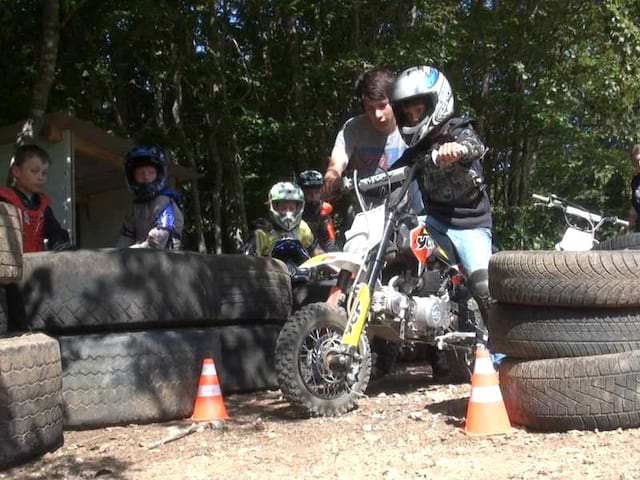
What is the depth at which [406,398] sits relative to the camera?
524 centimetres

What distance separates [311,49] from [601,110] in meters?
5.01

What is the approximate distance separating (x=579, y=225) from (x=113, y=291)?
6.71 meters

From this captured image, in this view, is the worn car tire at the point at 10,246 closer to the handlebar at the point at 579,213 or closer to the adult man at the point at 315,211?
the adult man at the point at 315,211

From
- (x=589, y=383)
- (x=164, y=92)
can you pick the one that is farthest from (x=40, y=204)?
(x=164, y=92)

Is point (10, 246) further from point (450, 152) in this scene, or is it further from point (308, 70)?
point (308, 70)

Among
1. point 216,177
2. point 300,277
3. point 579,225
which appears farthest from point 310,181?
point 216,177

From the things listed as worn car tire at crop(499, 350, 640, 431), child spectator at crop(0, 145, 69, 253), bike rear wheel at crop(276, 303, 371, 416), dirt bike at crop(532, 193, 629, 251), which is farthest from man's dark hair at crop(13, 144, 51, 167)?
dirt bike at crop(532, 193, 629, 251)

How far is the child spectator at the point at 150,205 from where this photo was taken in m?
6.07

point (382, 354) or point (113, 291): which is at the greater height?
point (113, 291)

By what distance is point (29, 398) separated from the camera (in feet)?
12.6

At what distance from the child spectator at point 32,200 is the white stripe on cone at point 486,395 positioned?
3054mm

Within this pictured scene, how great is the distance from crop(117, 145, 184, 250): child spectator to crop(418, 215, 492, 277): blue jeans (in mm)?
1950

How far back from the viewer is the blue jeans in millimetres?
5121

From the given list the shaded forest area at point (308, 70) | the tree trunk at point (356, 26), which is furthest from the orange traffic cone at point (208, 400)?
the tree trunk at point (356, 26)
